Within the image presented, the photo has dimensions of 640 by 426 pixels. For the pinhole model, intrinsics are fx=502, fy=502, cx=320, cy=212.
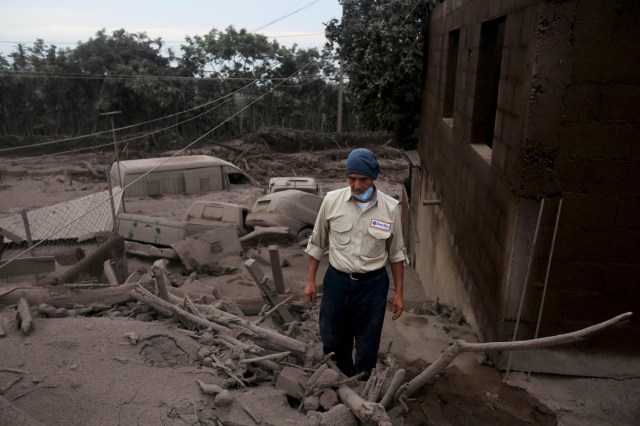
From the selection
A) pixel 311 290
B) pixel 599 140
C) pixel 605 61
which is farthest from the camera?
pixel 311 290

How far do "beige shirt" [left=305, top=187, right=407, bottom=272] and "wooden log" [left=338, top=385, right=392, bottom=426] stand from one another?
80 cm

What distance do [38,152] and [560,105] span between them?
25108mm

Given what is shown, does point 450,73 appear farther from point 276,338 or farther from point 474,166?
point 276,338

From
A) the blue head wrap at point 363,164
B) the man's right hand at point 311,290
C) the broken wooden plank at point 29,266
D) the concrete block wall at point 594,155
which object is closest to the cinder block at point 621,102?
the concrete block wall at point 594,155

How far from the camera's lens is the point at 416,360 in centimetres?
426

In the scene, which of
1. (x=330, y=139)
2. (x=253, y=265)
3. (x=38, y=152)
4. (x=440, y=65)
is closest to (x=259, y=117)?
(x=330, y=139)

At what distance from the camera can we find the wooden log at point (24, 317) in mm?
A: 4012

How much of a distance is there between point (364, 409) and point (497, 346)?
0.85 m

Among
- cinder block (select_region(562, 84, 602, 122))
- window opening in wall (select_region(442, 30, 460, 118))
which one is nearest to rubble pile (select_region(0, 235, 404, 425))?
cinder block (select_region(562, 84, 602, 122))

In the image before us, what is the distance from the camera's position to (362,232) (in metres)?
3.40

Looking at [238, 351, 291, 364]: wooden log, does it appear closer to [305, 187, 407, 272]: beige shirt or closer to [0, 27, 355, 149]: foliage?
[305, 187, 407, 272]: beige shirt

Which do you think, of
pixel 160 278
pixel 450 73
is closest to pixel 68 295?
pixel 160 278

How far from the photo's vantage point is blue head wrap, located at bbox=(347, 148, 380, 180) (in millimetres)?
3279

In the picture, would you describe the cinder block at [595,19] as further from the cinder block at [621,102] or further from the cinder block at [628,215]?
the cinder block at [628,215]
